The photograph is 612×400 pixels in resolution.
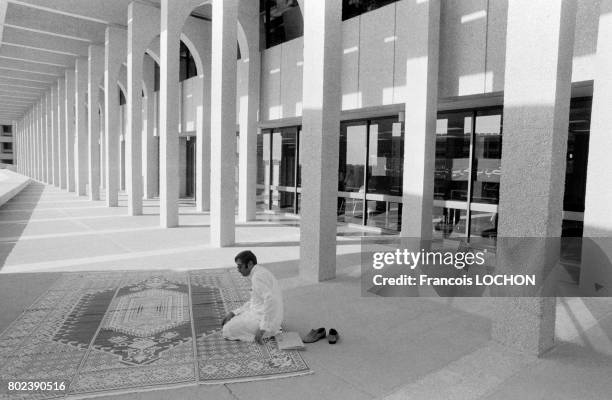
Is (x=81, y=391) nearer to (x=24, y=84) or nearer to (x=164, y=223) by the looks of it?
(x=164, y=223)

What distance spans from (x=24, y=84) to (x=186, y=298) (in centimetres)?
3697

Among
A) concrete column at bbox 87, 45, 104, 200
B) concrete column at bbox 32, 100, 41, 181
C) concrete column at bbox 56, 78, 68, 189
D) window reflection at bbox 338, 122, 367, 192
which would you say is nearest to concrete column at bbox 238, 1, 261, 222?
window reflection at bbox 338, 122, 367, 192

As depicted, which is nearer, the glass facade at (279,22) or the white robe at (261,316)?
the white robe at (261,316)

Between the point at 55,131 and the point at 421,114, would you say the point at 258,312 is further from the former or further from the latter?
the point at 55,131

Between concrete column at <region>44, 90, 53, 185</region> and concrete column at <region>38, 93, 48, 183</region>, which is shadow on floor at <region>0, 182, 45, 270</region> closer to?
concrete column at <region>44, 90, 53, 185</region>

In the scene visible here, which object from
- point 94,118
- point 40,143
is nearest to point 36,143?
point 40,143

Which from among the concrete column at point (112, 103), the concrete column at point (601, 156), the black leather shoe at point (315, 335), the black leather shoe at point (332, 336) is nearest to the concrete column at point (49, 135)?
the concrete column at point (112, 103)

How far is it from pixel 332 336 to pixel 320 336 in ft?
0.55

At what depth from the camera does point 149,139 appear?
24188 millimetres

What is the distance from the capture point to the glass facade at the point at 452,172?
11000mm

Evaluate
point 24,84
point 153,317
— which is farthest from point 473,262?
point 24,84

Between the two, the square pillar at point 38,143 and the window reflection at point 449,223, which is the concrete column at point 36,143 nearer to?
the square pillar at point 38,143

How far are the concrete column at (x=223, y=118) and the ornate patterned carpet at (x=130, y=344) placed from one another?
390cm

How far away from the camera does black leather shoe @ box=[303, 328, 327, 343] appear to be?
5586mm
